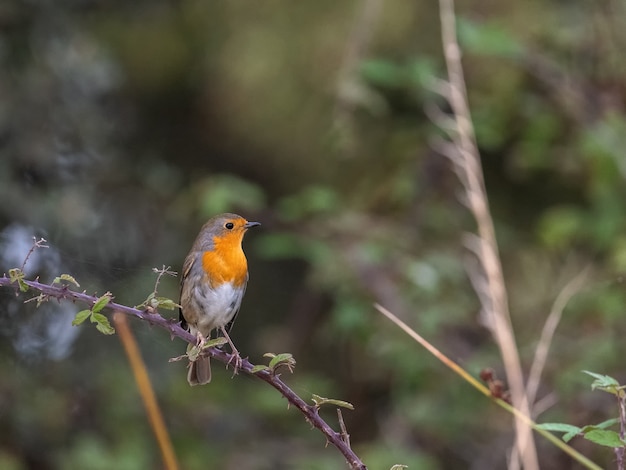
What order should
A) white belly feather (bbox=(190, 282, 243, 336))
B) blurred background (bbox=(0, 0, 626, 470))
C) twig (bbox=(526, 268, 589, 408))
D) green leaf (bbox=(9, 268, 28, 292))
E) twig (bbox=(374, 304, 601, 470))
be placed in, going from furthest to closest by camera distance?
1. blurred background (bbox=(0, 0, 626, 470))
2. white belly feather (bbox=(190, 282, 243, 336))
3. twig (bbox=(526, 268, 589, 408))
4. twig (bbox=(374, 304, 601, 470))
5. green leaf (bbox=(9, 268, 28, 292))

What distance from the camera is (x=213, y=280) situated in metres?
3.12

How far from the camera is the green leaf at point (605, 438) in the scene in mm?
1538

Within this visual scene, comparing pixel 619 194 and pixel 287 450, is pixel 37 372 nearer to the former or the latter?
pixel 287 450

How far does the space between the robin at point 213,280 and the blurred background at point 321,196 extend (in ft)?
3.10

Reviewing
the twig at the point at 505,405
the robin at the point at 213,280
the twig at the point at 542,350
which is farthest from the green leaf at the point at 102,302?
the robin at the point at 213,280

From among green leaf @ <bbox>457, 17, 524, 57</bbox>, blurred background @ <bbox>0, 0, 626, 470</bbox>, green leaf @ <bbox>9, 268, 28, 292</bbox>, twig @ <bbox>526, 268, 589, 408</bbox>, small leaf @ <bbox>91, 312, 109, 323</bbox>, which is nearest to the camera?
green leaf @ <bbox>9, 268, 28, 292</bbox>

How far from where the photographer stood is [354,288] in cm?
457

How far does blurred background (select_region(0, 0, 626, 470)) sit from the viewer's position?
446cm

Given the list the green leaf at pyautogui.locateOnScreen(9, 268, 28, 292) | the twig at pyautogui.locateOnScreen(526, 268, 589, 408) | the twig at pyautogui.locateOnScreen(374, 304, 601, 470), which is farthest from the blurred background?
the green leaf at pyautogui.locateOnScreen(9, 268, 28, 292)

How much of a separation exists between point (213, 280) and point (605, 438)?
1.74 metres

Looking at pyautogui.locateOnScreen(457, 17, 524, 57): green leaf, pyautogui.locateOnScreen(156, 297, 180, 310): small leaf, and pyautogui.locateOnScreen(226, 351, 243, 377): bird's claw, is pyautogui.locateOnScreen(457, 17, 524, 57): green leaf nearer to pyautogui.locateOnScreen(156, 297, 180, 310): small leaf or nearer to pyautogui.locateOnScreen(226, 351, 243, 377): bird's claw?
pyautogui.locateOnScreen(226, 351, 243, 377): bird's claw

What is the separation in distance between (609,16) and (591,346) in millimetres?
1670

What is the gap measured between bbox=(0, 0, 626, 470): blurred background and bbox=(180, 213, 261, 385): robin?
944mm

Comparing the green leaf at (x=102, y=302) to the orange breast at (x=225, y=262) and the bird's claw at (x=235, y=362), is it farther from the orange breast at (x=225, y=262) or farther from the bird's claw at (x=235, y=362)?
the orange breast at (x=225, y=262)
